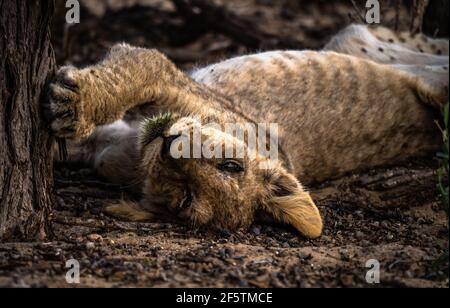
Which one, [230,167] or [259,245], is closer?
[259,245]

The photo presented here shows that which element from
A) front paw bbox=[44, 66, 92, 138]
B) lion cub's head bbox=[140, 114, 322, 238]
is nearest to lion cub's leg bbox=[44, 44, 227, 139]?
front paw bbox=[44, 66, 92, 138]

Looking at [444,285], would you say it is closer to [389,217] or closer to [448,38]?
[389,217]

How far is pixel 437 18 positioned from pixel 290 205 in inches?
135

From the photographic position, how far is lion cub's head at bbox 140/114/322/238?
14.7 ft

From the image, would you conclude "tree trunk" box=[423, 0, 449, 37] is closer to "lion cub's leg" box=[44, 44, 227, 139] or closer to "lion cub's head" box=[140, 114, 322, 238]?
"lion cub's leg" box=[44, 44, 227, 139]

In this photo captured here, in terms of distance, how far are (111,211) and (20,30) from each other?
1.49 m

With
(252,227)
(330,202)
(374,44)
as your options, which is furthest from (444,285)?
(374,44)

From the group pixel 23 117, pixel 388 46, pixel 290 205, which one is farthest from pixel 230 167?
pixel 388 46

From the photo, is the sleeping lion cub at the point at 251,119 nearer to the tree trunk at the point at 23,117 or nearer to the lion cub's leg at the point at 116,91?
the lion cub's leg at the point at 116,91

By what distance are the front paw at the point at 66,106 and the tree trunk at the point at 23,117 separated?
0.20 ft

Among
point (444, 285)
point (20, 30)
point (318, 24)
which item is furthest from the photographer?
point (318, 24)

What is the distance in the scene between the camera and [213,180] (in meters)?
4.53

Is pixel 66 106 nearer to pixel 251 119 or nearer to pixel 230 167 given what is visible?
pixel 230 167

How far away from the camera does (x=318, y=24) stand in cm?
982
